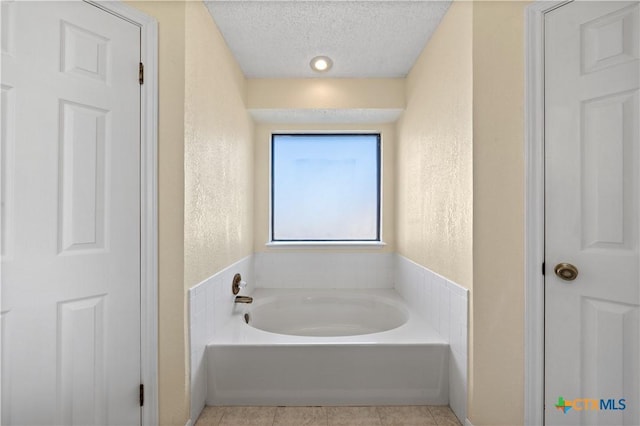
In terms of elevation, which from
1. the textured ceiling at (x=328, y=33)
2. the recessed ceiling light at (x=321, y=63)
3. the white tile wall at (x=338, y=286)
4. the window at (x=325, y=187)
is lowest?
the white tile wall at (x=338, y=286)

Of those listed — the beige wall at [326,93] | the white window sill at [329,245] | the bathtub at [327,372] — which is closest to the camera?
the bathtub at [327,372]

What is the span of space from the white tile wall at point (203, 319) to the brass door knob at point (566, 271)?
1625 mm

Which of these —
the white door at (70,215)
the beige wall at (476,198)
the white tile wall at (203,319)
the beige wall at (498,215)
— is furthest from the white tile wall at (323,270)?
the white door at (70,215)

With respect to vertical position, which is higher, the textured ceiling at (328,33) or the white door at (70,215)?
the textured ceiling at (328,33)

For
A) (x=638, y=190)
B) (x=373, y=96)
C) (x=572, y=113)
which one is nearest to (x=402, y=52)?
(x=373, y=96)

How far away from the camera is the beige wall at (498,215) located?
4.84ft

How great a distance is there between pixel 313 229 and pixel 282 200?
16.4 inches

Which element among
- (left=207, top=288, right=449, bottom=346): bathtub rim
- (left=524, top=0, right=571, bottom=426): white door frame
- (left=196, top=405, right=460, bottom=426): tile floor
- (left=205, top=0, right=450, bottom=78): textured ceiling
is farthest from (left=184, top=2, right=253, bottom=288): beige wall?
(left=524, top=0, right=571, bottom=426): white door frame

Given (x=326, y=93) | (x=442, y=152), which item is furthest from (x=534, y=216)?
(x=326, y=93)

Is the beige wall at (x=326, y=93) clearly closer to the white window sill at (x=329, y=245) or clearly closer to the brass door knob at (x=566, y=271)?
the white window sill at (x=329, y=245)

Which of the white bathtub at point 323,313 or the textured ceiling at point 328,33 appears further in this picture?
the white bathtub at point 323,313

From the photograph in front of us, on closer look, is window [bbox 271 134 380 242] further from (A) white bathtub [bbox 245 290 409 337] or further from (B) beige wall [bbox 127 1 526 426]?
(B) beige wall [bbox 127 1 526 426]

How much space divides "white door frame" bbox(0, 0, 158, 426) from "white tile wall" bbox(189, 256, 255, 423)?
0.17 m

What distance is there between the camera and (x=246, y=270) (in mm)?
2711
